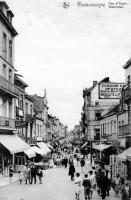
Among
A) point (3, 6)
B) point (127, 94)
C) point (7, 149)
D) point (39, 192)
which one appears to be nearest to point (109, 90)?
point (39, 192)

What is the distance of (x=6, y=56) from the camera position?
3503 centimetres

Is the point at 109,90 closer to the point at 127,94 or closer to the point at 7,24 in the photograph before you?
the point at 127,94

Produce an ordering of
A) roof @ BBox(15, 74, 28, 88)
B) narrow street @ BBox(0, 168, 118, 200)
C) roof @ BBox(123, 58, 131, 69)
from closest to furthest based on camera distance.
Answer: narrow street @ BBox(0, 168, 118, 200) < roof @ BBox(123, 58, 131, 69) < roof @ BBox(15, 74, 28, 88)

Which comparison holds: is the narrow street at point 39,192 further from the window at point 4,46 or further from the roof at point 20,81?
the roof at point 20,81

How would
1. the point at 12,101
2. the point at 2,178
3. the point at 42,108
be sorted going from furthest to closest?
1. the point at 42,108
2. the point at 12,101
3. the point at 2,178

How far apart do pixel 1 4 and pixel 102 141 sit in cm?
2859

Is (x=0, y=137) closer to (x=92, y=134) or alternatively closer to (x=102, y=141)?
(x=102, y=141)

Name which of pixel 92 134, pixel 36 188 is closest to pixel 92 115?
pixel 92 134

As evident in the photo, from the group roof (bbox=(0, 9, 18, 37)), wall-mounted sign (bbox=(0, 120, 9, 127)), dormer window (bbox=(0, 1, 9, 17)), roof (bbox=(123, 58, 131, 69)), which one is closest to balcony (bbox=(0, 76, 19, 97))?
wall-mounted sign (bbox=(0, 120, 9, 127))

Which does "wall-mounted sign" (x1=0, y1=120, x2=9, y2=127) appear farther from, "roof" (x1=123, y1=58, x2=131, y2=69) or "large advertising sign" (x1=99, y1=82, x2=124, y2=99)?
"large advertising sign" (x1=99, y1=82, x2=124, y2=99)

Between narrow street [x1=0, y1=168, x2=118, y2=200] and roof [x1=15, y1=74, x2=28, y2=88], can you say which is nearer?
narrow street [x1=0, y1=168, x2=118, y2=200]

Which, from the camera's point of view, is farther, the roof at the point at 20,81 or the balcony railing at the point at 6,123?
the roof at the point at 20,81

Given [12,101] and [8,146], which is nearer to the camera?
[8,146]

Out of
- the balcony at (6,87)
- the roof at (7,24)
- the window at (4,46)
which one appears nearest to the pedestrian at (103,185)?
the balcony at (6,87)
